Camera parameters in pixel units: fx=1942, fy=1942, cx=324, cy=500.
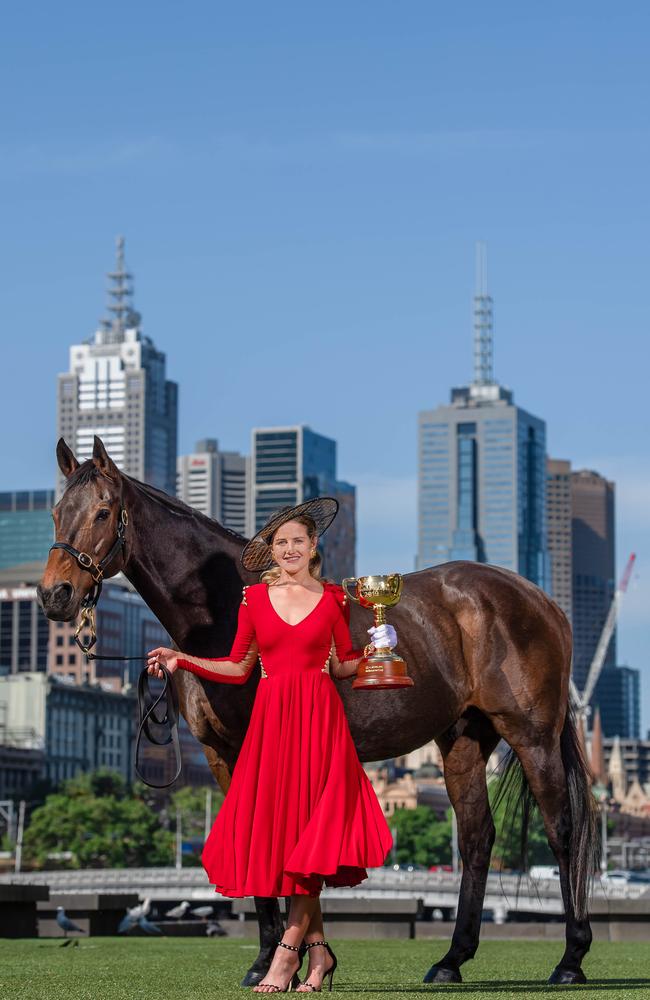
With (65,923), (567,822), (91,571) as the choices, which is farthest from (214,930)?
(91,571)

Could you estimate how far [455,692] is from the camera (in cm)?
1463

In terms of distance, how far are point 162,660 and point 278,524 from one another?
44.4 inches

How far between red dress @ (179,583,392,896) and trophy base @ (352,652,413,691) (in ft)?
0.72

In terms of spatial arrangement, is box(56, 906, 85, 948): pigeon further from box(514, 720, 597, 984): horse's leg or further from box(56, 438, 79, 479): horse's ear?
box(56, 438, 79, 479): horse's ear

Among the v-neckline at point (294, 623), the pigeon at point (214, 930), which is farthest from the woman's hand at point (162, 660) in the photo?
the pigeon at point (214, 930)

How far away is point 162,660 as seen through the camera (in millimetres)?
12227

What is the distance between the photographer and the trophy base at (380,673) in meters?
12.2

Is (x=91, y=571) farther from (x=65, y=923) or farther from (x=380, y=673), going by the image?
(x=65, y=923)

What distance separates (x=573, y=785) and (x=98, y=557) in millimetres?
4135

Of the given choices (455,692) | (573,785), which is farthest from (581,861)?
(455,692)

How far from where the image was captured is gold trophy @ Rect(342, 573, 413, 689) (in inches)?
484

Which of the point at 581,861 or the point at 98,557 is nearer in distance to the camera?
the point at 98,557

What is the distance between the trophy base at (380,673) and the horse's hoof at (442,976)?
2672mm

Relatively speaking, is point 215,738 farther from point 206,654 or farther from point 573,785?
point 573,785
